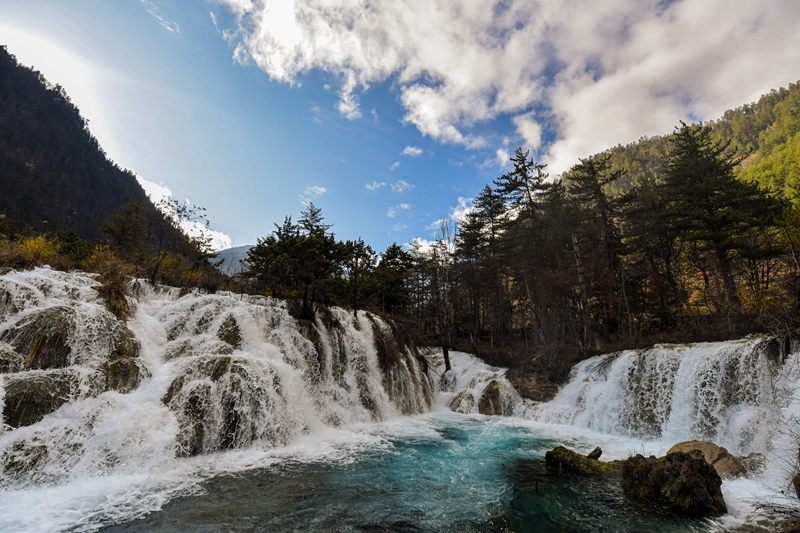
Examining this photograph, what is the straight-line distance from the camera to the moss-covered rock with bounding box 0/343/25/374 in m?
7.59

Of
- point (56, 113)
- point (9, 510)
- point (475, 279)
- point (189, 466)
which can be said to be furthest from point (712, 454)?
point (56, 113)

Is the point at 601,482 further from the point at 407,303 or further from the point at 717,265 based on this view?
the point at 407,303

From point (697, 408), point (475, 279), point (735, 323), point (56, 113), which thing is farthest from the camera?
point (56, 113)

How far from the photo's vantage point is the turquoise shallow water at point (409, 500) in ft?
18.0

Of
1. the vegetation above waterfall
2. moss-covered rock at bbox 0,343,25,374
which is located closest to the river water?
moss-covered rock at bbox 0,343,25,374

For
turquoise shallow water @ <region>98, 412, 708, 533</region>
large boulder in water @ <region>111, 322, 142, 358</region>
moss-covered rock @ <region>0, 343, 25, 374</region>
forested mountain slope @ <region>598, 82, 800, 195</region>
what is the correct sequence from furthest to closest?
forested mountain slope @ <region>598, 82, 800, 195</region> → large boulder in water @ <region>111, 322, 142, 358</region> → moss-covered rock @ <region>0, 343, 25, 374</region> → turquoise shallow water @ <region>98, 412, 708, 533</region>

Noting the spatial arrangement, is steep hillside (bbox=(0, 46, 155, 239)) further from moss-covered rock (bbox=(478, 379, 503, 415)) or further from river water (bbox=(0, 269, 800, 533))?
moss-covered rock (bbox=(478, 379, 503, 415))

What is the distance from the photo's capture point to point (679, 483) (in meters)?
6.26

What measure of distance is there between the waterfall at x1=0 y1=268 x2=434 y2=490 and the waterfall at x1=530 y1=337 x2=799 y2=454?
30.2 ft

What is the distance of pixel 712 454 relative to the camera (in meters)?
7.94

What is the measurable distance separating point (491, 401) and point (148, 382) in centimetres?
1559

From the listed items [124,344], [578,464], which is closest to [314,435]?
[124,344]

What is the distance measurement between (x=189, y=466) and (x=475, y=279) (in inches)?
1014

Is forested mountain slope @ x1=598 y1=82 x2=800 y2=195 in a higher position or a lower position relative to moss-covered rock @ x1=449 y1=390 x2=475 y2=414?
higher
